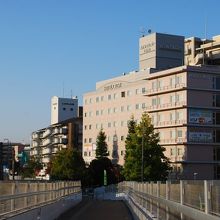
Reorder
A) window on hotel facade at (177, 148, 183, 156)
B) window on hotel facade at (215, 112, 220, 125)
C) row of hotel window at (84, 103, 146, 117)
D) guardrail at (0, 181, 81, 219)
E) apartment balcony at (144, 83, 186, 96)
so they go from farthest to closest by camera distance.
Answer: row of hotel window at (84, 103, 146, 117), window on hotel facade at (215, 112, 220, 125), apartment balcony at (144, 83, 186, 96), window on hotel facade at (177, 148, 183, 156), guardrail at (0, 181, 81, 219)

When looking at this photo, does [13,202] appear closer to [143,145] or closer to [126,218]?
[126,218]

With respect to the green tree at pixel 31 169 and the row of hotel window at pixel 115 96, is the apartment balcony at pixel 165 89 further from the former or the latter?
the green tree at pixel 31 169

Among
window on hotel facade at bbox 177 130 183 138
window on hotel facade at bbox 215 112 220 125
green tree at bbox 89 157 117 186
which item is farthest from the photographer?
green tree at bbox 89 157 117 186

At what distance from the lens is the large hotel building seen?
117 meters

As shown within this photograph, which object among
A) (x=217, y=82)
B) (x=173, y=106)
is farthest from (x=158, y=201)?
(x=217, y=82)

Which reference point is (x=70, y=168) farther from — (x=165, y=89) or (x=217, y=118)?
(x=217, y=118)

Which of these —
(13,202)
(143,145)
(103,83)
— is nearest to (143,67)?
(103,83)

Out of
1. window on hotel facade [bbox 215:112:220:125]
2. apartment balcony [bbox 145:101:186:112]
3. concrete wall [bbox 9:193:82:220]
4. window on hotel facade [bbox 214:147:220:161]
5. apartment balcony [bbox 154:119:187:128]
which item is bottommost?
concrete wall [bbox 9:193:82:220]

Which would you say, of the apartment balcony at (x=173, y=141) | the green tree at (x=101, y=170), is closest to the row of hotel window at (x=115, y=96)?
the green tree at (x=101, y=170)

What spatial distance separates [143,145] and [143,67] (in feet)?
181

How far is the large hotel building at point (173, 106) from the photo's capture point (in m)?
117

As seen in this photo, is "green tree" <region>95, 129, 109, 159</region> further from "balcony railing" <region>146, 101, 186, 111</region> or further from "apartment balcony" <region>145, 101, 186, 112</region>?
"balcony railing" <region>146, 101, 186, 111</region>

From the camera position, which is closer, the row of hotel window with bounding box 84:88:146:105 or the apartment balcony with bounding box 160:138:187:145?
the apartment balcony with bounding box 160:138:187:145

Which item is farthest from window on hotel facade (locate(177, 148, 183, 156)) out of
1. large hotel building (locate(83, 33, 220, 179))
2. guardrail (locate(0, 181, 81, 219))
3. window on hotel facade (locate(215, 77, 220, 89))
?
guardrail (locate(0, 181, 81, 219))
